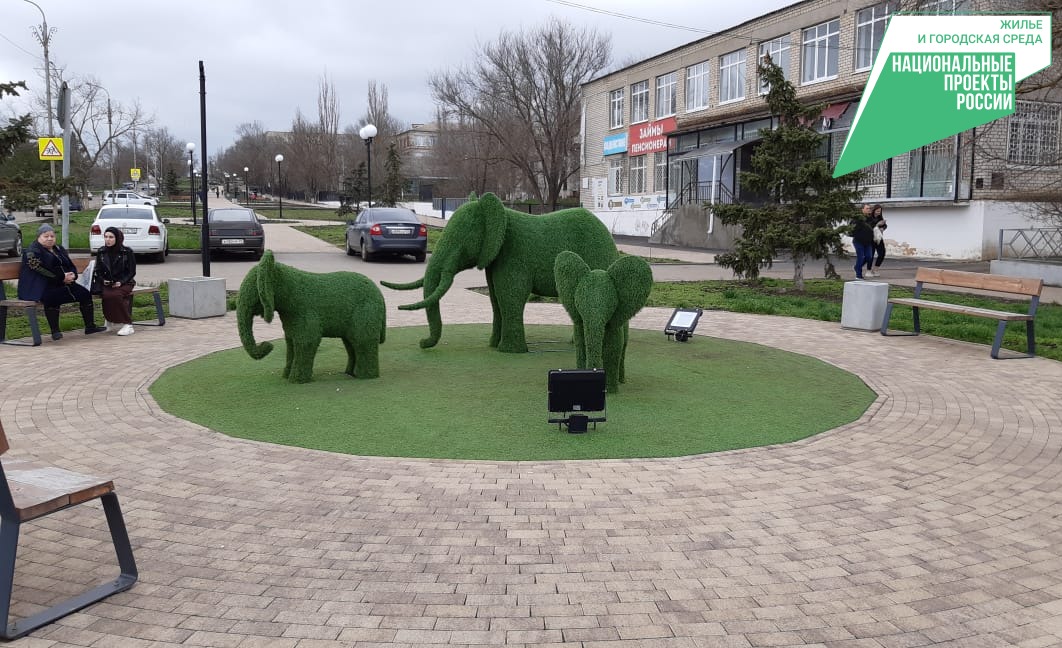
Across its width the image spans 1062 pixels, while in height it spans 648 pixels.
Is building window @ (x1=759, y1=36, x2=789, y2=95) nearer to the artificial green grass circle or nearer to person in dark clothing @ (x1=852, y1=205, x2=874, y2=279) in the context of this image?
person in dark clothing @ (x1=852, y1=205, x2=874, y2=279)

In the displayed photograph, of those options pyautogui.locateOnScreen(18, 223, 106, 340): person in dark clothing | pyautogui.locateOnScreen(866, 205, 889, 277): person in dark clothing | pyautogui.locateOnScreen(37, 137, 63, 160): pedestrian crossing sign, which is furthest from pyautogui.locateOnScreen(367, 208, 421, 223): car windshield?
pyautogui.locateOnScreen(18, 223, 106, 340): person in dark clothing

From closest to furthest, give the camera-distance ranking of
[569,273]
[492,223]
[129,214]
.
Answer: [569,273], [492,223], [129,214]

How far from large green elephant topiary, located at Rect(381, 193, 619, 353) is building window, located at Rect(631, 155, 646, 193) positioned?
34371 mm

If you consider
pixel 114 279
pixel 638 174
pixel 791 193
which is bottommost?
pixel 114 279

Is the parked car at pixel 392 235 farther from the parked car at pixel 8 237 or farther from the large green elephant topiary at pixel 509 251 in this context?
the large green elephant topiary at pixel 509 251

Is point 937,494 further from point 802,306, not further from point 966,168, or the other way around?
point 966,168

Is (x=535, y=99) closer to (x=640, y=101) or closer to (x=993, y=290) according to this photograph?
(x=640, y=101)

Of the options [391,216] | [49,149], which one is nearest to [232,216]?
[391,216]

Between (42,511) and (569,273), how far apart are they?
15.6ft

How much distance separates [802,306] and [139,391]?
10.7 metres

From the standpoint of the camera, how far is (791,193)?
1588 cm

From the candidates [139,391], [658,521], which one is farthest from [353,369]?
[658,521]

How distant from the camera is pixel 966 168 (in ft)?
77.9

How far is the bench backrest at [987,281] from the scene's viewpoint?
9.82 meters
